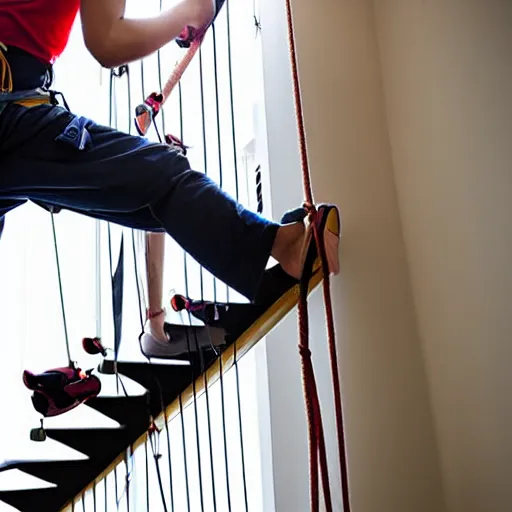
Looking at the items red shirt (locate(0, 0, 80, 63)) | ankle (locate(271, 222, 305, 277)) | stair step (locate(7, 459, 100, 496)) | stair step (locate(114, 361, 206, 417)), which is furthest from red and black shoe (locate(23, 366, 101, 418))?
red shirt (locate(0, 0, 80, 63))

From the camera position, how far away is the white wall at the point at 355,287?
4.75 ft

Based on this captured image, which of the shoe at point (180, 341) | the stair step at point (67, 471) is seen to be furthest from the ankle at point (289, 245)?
the stair step at point (67, 471)

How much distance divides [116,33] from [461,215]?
0.77 metres

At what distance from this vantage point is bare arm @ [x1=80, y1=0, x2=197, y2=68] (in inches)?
45.9

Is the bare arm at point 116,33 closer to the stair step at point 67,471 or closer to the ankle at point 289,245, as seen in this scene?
the ankle at point 289,245

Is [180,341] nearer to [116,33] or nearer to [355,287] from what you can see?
[355,287]

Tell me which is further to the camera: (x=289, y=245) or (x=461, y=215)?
(x=461, y=215)

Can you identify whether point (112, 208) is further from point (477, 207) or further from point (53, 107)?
point (477, 207)

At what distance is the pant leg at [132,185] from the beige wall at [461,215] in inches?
16.7

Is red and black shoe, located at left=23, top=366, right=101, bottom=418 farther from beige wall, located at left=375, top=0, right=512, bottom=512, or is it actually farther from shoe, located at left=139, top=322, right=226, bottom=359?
beige wall, located at left=375, top=0, right=512, bottom=512

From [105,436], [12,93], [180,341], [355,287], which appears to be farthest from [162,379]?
[12,93]

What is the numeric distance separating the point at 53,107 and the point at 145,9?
1448 mm

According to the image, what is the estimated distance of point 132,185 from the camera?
3.89 feet

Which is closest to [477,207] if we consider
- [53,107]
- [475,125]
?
[475,125]
